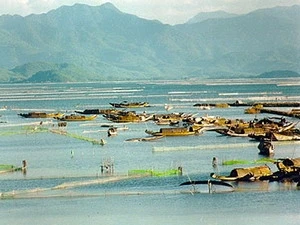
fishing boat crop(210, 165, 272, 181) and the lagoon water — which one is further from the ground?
fishing boat crop(210, 165, 272, 181)

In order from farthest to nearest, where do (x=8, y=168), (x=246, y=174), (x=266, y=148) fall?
(x=266, y=148) → (x=8, y=168) → (x=246, y=174)

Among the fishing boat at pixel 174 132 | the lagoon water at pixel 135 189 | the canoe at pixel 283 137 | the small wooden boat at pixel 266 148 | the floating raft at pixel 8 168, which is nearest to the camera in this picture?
the lagoon water at pixel 135 189

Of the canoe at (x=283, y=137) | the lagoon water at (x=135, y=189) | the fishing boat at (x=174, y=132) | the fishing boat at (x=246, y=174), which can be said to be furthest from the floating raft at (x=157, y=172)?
the fishing boat at (x=174, y=132)

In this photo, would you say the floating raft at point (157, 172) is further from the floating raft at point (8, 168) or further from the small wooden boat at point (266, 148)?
the small wooden boat at point (266, 148)

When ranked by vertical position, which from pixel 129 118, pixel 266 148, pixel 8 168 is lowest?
pixel 129 118

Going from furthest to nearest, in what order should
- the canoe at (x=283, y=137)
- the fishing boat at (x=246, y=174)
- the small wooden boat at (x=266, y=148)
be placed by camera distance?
1. the canoe at (x=283, y=137)
2. the small wooden boat at (x=266, y=148)
3. the fishing boat at (x=246, y=174)

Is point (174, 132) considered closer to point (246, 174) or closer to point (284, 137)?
point (284, 137)

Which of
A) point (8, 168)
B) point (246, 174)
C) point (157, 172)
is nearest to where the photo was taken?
point (246, 174)

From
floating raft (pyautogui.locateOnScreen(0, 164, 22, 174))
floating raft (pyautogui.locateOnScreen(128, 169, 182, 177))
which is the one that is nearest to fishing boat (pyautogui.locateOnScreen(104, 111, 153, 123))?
floating raft (pyautogui.locateOnScreen(0, 164, 22, 174))

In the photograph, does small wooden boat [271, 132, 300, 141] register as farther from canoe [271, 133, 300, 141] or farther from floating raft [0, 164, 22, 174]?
floating raft [0, 164, 22, 174]

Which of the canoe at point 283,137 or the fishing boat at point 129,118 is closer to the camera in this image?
the canoe at point 283,137

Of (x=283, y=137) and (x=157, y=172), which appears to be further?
(x=283, y=137)

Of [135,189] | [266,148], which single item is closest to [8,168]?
[135,189]
